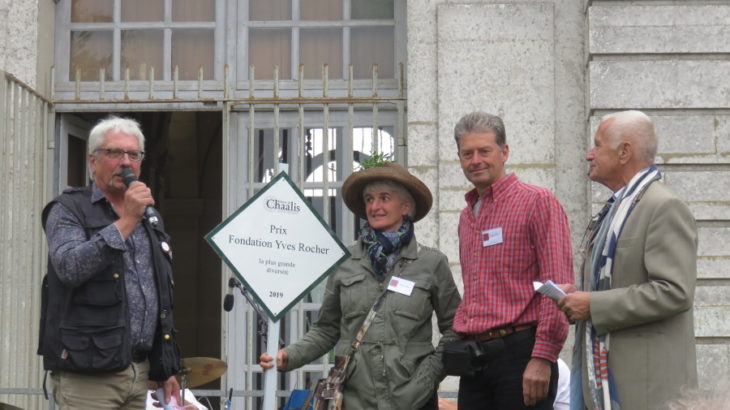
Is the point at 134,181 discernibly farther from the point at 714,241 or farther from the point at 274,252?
the point at 714,241

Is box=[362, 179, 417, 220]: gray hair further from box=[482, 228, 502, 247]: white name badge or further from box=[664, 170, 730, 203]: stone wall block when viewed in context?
box=[664, 170, 730, 203]: stone wall block

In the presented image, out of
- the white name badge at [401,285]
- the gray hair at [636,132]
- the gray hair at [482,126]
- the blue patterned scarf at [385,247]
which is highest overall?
the gray hair at [482,126]

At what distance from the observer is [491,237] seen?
541cm

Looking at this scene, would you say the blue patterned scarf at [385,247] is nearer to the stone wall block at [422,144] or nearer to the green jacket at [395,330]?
the green jacket at [395,330]

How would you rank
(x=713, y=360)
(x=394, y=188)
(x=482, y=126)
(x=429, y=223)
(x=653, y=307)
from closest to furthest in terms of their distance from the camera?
(x=653, y=307)
(x=482, y=126)
(x=394, y=188)
(x=713, y=360)
(x=429, y=223)

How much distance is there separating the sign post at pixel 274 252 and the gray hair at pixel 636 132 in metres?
1.46

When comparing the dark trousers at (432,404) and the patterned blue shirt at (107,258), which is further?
the dark trousers at (432,404)

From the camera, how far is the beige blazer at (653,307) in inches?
188

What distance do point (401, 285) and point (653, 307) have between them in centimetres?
130

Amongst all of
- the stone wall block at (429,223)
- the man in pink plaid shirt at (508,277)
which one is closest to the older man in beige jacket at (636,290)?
the man in pink plaid shirt at (508,277)

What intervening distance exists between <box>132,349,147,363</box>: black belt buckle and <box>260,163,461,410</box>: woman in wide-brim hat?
0.59 metres

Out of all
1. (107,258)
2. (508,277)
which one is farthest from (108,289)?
(508,277)

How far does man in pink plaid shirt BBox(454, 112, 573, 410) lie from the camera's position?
5.18m

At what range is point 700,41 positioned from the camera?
26.8 feet
